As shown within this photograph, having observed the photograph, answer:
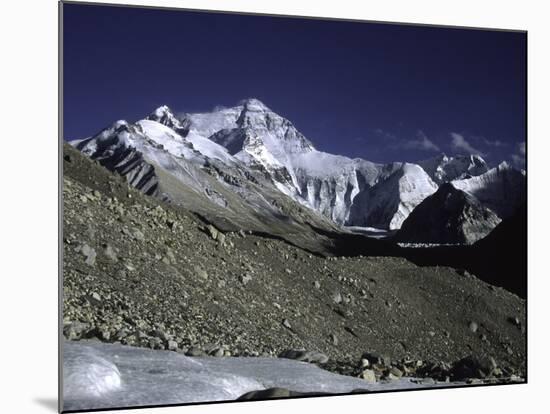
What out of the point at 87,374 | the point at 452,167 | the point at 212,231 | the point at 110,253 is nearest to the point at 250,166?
the point at 212,231

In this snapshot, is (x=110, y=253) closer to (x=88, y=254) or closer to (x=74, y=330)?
(x=88, y=254)

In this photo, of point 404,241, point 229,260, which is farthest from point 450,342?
point 229,260

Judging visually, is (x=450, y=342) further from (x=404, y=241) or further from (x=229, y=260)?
(x=229, y=260)

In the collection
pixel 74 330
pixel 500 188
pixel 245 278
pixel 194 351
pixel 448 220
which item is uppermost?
pixel 500 188

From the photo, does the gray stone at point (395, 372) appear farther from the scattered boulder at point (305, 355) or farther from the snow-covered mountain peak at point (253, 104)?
the snow-covered mountain peak at point (253, 104)

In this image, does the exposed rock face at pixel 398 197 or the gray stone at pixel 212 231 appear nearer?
the gray stone at pixel 212 231

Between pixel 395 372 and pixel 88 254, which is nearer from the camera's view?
pixel 88 254

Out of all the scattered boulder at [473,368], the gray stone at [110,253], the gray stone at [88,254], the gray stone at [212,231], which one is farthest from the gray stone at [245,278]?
the scattered boulder at [473,368]
